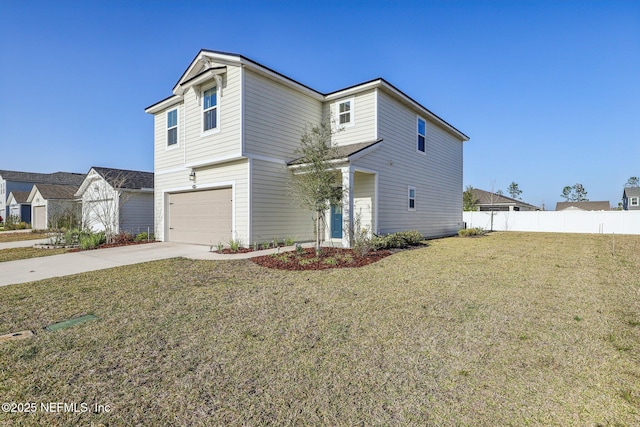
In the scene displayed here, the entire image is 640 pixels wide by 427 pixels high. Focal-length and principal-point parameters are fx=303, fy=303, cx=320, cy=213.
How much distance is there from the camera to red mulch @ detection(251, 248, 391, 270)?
8219 mm

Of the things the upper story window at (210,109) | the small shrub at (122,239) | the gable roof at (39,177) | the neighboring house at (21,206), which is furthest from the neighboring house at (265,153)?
the gable roof at (39,177)

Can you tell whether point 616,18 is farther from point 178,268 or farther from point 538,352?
point 178,268

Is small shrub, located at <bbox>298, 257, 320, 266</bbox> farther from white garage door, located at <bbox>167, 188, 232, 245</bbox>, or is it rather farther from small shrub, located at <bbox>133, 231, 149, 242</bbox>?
small shrub, located at <bbox>133, 231, 149, 242</bbox>

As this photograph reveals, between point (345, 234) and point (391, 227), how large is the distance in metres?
3.14

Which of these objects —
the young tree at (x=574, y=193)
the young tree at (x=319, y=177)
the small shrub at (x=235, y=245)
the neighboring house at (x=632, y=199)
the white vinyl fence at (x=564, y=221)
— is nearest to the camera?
the young tree at (x=319, y=177)

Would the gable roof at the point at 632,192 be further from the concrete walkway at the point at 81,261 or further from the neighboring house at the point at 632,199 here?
the concrete walkway at the point at 81,261

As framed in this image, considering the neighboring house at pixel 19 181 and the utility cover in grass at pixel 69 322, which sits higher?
the neighboring house at pixel 19 181

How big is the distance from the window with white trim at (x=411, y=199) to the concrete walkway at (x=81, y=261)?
669cm

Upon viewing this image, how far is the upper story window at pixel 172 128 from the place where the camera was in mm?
14891

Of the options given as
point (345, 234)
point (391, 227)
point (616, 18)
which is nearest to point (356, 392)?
point (345, 234)

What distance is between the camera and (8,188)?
3822 cm

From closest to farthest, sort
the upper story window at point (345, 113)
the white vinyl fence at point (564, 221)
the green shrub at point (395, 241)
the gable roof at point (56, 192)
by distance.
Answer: the green shrub at point (395, 241) → the upper story window at point (345, 113) → the white vinyl fence at point (564, 221) → the gable roof at point (56, 192)

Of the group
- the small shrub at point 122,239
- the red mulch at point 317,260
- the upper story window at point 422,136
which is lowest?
the red mulch at point 317,260

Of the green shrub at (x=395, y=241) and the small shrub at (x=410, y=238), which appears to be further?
the small shrub at (x=410, y=238)
